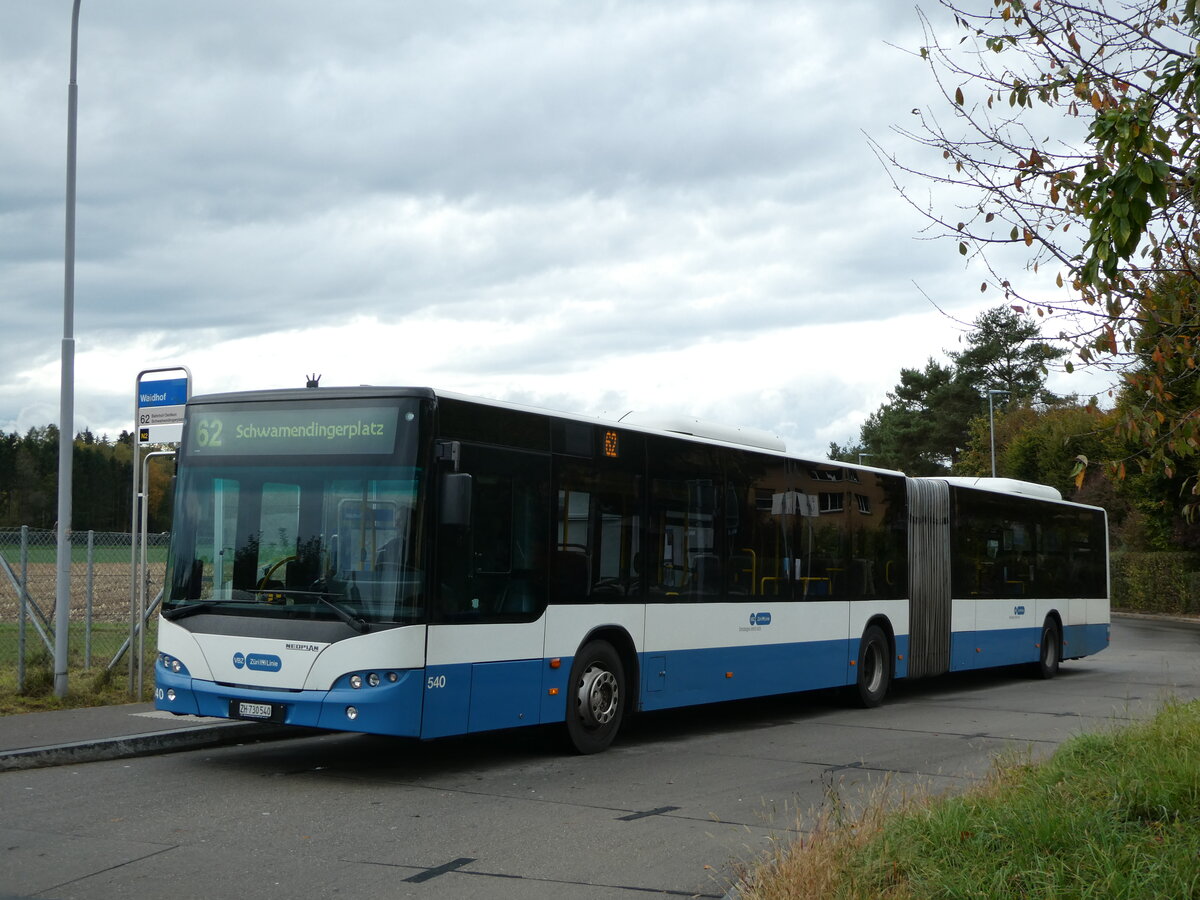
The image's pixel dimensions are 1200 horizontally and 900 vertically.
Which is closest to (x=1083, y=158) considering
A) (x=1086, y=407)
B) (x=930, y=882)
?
(x=1086, y=407)

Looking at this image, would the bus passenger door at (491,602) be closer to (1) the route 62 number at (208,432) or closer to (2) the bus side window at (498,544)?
(2) the bus side window at (498,544)

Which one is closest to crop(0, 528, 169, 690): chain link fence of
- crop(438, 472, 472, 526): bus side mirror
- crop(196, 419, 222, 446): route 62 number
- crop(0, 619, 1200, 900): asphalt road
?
crop(196, 419, 222, 446): route 62 number

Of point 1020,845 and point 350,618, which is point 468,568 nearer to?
point 350,618

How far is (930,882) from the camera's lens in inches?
215

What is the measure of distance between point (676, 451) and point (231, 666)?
4.86m

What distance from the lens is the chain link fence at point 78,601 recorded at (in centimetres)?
1358

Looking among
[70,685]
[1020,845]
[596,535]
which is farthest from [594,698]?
[70,685]

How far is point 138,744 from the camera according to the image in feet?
34.7

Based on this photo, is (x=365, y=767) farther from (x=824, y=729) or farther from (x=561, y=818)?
(x=824, y=729)

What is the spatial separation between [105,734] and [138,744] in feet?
1.36

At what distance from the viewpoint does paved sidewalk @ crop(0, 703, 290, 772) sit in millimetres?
10008

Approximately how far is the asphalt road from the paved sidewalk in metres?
0.14

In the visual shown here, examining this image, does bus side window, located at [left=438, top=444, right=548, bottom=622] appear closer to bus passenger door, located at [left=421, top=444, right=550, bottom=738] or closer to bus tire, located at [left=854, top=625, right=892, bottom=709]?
bus passenger door, located at [left=421, top=444, right=550, bottom=738]

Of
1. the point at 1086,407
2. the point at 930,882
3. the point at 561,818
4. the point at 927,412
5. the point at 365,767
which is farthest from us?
the point at 927,412
